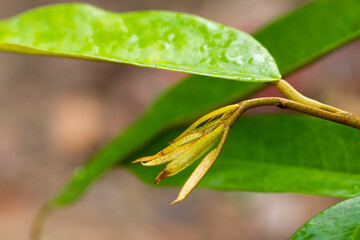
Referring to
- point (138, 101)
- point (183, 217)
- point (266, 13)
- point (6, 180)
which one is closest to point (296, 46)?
point (183, 217)

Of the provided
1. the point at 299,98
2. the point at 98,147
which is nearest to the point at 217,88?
the point at 299,98

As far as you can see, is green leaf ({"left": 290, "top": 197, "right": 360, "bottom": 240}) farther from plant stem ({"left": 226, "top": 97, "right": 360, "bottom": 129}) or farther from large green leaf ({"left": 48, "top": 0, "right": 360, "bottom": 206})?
large green leaf ({"left": 48, "top": 0, "right": 360, "bottom": 206})

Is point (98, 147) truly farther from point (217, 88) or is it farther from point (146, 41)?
point (146, 41)

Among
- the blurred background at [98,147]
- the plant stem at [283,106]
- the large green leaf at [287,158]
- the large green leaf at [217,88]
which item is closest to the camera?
the plant stem at [283,106]

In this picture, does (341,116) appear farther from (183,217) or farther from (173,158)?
(183,217)

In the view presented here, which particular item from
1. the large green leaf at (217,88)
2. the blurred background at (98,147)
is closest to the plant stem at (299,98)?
the large green leaf at (217,88)

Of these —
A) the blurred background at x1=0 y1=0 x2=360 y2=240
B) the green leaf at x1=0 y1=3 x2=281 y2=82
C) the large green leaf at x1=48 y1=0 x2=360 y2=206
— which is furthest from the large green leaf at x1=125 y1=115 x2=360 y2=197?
the blurred background at x1=0 y1=0 x2=360 y2=240

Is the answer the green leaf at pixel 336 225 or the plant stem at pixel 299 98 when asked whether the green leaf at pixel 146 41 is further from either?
the green leaf at pixel 336 225
